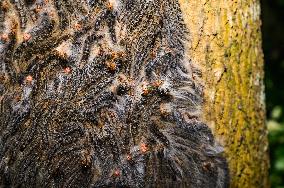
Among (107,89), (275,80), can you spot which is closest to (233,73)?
(107,89)

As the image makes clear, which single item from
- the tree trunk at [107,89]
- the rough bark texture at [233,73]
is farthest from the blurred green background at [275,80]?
the tree trunk at [107,89]

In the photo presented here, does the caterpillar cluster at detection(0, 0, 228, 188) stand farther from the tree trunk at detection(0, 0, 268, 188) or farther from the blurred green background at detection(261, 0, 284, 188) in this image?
the blurred green background at detection(261, 0, 284, 188)

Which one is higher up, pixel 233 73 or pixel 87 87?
pixel 233 73

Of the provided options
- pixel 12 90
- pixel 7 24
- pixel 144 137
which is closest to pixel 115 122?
pixel 144 137

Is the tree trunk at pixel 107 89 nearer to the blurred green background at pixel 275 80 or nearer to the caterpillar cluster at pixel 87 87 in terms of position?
the caterpillar cluster at pixel 87 87

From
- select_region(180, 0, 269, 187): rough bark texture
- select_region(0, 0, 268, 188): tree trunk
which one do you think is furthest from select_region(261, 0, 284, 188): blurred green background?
select_region(0, 0, 268, 188): tree trunk

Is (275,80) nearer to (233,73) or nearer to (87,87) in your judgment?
(233,73)

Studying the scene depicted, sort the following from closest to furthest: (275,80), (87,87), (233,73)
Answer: (87,87) < (233,73) < (275,80)
